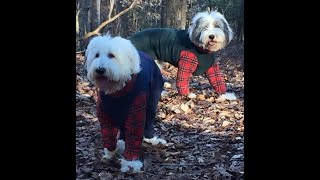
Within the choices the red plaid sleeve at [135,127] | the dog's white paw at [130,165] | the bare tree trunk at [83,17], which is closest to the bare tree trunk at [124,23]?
the bare tree trunk at [83,17]

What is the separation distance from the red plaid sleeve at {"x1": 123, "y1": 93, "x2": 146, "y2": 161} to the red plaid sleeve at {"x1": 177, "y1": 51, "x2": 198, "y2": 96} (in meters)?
0.20

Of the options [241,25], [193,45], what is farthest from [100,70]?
[241,25]

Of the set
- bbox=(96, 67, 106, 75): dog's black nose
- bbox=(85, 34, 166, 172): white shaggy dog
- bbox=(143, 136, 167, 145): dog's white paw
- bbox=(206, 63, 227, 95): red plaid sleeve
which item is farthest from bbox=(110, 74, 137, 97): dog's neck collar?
bbox=(206, 63, 227, 95): red plaid sleeve

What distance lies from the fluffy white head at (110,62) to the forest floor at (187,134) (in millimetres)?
55

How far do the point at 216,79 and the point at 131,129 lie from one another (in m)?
0.38

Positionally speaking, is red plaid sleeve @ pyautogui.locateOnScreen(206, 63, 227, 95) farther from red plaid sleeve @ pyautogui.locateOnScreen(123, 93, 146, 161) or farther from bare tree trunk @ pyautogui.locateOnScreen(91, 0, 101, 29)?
bare tree trunk @ pyautogui.locateOnScreen(91, 0, 101, 29)

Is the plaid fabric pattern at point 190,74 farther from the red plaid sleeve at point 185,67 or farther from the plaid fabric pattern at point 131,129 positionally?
the plaid fabric pattern at point 131,129

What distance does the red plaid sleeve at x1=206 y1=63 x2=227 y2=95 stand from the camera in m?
2.42

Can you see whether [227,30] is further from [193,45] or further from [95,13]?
[95,13]

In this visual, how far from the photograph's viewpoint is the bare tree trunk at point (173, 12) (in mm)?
2363
